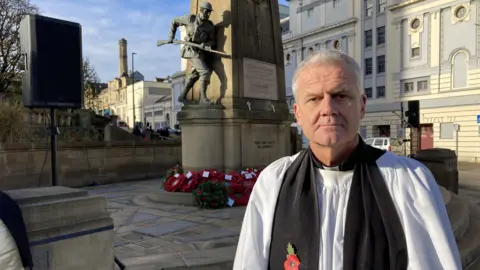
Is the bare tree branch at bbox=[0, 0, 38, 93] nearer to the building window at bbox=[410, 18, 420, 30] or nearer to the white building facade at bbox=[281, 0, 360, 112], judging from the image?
the white building facade at bbox=[281, 0, 360, 112]

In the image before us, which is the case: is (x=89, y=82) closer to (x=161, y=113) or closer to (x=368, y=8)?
(x=368, y=8)

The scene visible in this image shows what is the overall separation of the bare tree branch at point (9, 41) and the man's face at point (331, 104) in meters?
27.1

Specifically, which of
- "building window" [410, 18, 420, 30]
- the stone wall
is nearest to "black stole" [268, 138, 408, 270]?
the stone wall

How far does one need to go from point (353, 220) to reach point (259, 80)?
8308 mm

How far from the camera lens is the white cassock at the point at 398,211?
1481 mm

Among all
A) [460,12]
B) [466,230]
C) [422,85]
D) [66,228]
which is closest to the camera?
[66,228]

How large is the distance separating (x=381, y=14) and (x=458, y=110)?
449 inches

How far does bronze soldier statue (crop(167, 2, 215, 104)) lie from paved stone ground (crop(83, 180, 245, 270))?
110 inches

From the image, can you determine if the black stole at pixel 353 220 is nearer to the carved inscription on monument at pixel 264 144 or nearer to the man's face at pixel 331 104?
the man's face at pixel 331 104

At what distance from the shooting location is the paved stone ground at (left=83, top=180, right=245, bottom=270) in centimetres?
420

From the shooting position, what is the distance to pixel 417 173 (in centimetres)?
161

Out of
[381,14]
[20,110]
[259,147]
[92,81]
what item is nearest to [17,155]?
[20,110]

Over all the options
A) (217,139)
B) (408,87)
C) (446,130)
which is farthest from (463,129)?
(217,139)

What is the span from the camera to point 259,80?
9703mm
